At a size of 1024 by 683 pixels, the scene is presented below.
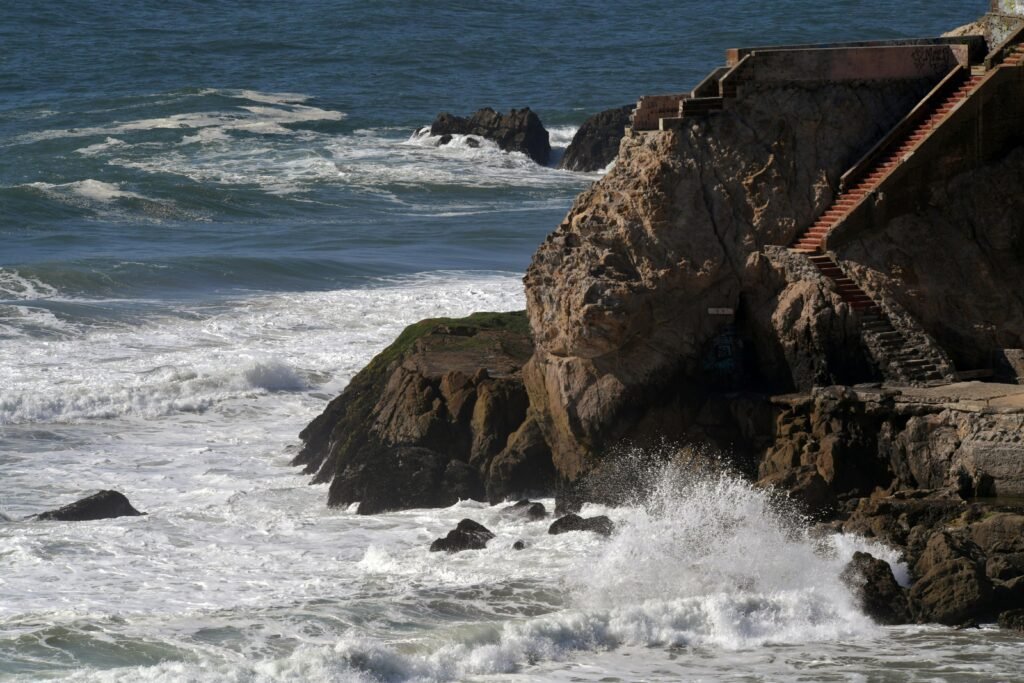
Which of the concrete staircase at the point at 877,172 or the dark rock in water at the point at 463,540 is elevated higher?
the concrete staircase at the point at 877,172

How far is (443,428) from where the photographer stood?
77.0ft

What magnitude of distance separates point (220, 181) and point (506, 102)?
18.0 m

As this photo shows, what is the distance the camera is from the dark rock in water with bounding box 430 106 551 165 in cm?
6134

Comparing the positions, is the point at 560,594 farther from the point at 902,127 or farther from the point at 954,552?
the point at 902,127

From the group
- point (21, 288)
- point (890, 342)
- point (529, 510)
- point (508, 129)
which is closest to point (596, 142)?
point (508, 129)

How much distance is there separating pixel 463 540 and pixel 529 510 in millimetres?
1296

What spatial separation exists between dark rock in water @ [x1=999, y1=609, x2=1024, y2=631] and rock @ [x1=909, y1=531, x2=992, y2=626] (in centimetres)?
19

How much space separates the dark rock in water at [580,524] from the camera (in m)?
20.9

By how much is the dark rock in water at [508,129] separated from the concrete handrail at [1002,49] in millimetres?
38693

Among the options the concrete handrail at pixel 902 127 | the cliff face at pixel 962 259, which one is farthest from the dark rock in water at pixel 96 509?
the concrete handrail at pixel 902 127

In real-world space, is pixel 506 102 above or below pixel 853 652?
above

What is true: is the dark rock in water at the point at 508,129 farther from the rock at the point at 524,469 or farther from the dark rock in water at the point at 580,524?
the dark rock in water at the point at 580,524

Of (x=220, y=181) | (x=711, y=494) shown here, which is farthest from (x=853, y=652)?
(x=220, y=181)

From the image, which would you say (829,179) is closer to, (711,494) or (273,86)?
(711,494)
